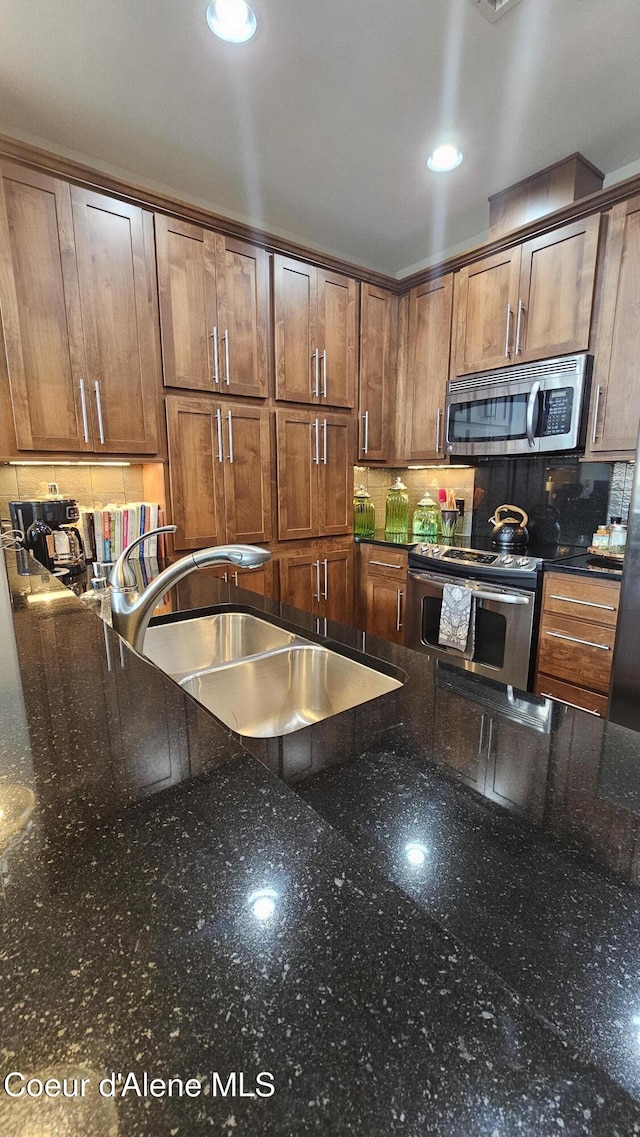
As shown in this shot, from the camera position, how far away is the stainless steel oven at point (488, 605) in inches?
86.8

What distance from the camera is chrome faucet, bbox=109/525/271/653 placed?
35.9 inches

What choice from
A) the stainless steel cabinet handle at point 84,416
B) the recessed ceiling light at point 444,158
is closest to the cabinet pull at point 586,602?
the recessed ceiling light at point 444,158

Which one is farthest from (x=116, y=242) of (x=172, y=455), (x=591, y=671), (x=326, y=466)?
(x=591, y=671)

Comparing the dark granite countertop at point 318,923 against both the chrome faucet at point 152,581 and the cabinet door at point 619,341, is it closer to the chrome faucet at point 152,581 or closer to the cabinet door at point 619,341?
the chrome faucet at point 152,581

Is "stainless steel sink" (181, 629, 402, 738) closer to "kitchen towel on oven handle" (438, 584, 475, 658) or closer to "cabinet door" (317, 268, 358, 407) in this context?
"kitchen towel on oven handle" (438, 584, 475, 658)

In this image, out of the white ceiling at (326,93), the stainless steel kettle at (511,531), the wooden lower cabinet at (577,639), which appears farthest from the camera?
the stainless steel kettle at (511,531)

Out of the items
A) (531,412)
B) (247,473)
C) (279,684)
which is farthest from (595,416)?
(279,684)

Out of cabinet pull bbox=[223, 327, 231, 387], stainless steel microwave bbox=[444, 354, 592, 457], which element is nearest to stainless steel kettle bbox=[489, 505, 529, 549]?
stainless steel microwave bbox=[444, 354, 592, 457]

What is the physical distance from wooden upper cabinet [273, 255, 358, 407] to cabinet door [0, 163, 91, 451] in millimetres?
1005

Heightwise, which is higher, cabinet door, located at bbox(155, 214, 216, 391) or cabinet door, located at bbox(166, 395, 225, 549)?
cabinet door, located at bbox(155, 214, 216, 391)

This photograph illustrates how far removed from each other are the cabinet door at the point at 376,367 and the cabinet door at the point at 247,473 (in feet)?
2.44

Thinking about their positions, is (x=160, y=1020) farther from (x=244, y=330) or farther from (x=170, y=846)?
(x=244, y=330)

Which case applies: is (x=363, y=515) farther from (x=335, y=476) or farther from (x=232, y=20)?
(x=232, y=20)

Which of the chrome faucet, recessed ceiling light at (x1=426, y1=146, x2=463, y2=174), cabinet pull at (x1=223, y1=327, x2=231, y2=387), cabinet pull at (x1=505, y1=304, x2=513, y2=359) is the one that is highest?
recessed ceiling light at (x1=426, y1=146, x2=463, y2=174)
